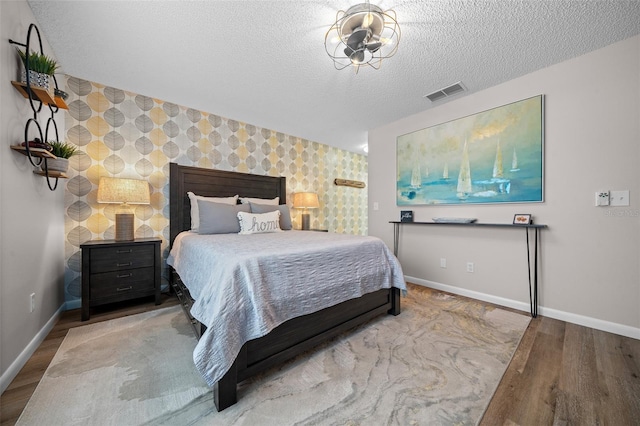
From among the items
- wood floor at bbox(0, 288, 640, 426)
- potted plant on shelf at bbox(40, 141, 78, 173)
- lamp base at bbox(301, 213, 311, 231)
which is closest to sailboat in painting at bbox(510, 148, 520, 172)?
wood floor at bbox(0, 288, 640, 426)

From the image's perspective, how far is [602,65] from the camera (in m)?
2.05

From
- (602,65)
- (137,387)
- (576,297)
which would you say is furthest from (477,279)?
(137,387)

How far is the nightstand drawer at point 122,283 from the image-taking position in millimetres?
2217

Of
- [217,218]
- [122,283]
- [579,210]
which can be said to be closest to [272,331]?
[217,218]

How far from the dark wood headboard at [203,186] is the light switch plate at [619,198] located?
12.3 ft

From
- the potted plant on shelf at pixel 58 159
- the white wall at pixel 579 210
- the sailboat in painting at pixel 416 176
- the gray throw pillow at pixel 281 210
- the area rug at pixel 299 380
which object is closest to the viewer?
the area rug at pixel 299 380

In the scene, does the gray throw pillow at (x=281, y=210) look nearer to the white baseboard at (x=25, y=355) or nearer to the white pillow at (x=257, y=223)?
the white pillow at (x=257, y=223)

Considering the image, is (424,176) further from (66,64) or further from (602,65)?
(66,64)

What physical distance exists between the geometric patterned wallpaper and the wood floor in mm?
1063

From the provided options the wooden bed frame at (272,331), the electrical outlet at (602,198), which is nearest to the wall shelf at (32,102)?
the wooden bed frame at (272,331)

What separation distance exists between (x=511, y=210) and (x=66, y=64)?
4.68 meters

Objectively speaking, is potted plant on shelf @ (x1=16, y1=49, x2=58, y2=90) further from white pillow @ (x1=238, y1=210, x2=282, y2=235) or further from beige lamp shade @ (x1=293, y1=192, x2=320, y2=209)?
beige lamp shade @ (x1=293, y1=192, x2=320, y2=209)

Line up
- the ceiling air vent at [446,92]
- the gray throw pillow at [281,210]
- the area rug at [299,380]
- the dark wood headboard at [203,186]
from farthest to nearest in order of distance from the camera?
the gray throw pillow at [281,210], the dark wood headboard at [203,186], the ceiling air vent at [446,92], the area rug at [299,380]

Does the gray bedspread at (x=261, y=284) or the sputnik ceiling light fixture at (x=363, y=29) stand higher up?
the sputnik ceiling light fixture at (x=363, y=29)
